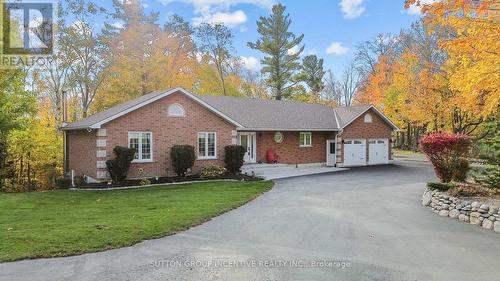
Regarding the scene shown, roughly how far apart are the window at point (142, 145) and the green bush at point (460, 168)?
1319 centimetres

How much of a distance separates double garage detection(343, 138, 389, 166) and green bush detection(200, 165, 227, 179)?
10.4 metres

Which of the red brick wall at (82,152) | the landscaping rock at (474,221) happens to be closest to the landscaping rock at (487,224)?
the landscaping rock at (474,221)

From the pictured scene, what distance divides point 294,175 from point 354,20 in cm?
1614

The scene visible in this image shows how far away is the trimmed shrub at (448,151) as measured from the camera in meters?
12.8

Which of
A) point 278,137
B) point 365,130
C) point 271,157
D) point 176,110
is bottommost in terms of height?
point 271,157

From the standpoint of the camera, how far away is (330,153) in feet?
84.8

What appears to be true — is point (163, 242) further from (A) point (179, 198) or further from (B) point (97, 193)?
(B) point (97, 193)

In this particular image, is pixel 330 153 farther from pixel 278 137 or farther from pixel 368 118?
pixel 278 137

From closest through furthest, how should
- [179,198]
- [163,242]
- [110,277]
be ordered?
[110,277] → [163,242] → [179,198]

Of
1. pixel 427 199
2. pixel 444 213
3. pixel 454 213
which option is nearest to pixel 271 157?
pixel 427 199

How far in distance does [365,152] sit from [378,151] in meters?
1.49

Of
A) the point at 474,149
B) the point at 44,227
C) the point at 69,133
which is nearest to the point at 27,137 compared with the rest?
the point at 69,133

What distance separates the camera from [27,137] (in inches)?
778

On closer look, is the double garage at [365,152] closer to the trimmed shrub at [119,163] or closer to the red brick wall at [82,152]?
the trimmed shrub at [119,163]
